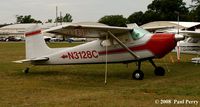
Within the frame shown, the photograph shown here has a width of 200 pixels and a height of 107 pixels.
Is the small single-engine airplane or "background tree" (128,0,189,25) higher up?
"background tree" (128,0,189,25)

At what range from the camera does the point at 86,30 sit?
14055 millimetres

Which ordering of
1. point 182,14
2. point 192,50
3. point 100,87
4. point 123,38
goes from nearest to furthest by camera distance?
point 100,87
point 123,38
point 192,50
point 182,14

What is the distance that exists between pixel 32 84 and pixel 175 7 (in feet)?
339

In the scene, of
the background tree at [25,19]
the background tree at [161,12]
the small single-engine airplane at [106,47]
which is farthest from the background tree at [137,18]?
the small single-engine airplane at [106,47]

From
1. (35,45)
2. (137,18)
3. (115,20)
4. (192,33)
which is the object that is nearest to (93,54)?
(35,45)

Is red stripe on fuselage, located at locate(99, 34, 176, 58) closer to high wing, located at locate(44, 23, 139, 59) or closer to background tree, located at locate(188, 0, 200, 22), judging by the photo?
high wing, located at locate(44, 23, 139, 59)

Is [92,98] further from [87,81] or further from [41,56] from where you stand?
[41,56]

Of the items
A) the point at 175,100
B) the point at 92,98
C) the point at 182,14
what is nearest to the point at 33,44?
the point at 92,98

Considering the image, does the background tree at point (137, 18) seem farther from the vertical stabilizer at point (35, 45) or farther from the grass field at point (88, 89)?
the grass field at point (88, 89)

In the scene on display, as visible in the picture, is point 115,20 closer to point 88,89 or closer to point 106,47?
point 106,47

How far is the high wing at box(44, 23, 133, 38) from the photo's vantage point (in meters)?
13.2

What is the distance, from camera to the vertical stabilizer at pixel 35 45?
1588 cm

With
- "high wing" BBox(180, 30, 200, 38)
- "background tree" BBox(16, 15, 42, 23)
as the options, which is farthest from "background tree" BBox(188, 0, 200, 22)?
"background tree" BBox(16, 15, 42, 23)

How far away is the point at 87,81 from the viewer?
1341cm
